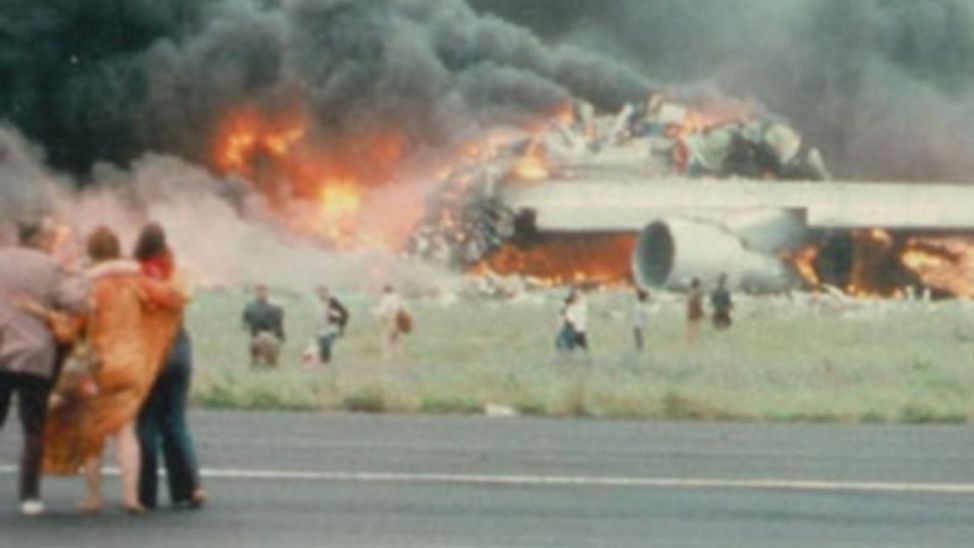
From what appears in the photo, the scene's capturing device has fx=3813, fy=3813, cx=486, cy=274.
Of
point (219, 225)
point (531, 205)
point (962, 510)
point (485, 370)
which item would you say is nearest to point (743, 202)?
point (531, 205)

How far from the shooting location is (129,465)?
62.3ft

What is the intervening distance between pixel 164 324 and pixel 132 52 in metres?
33.7

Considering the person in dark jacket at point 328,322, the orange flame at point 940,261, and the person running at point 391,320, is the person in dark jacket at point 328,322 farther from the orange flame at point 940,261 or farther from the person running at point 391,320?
the orange flame at point 940,261

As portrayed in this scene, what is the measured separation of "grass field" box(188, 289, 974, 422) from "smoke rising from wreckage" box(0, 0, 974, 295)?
2.34m

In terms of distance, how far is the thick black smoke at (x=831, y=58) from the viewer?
54469 mm

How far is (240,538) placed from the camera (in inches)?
691

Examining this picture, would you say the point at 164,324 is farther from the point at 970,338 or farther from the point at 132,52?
the point at 132,52

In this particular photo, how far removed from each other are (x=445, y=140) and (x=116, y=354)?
33.8m

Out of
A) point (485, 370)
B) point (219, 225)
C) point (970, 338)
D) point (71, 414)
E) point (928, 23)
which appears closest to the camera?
point (71, 414)

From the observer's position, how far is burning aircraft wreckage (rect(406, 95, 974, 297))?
51031mm

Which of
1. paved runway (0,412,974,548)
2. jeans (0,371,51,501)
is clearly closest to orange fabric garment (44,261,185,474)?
jeans (0,371,51,501)

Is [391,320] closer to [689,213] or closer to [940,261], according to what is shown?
[689,213]

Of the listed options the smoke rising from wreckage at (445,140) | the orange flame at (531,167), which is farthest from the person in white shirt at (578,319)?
the orange flame at (531,167)

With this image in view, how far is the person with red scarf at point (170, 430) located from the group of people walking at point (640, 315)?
71.5 feet
